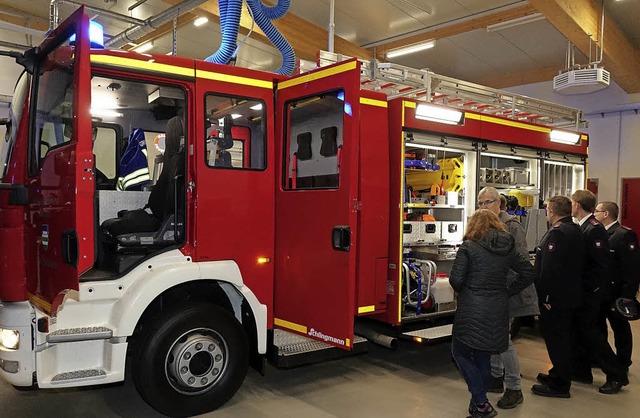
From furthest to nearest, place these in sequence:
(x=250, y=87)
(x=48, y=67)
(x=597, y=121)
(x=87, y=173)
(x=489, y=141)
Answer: (x=597, y=121)
(x=489, y=141)
(x=250, y=87)
(x=48, y=67)
(x=87, y=173)

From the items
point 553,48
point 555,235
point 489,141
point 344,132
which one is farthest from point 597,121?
point 344,132

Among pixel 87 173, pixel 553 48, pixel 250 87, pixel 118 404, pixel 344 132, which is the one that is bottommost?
pixel 118 404

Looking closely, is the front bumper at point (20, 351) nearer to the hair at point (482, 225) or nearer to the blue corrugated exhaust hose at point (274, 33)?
the hair at point (482, 225)

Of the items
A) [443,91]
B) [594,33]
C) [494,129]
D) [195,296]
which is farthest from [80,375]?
[594,33]

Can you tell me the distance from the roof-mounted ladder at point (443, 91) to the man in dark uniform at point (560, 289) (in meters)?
1.84

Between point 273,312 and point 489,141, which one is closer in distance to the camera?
point 273,312

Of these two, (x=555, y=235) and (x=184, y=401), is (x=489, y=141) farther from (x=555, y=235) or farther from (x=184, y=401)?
(x=184, y=401)

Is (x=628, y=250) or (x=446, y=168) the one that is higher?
(x=446, y=168)

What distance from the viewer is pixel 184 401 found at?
391 cm

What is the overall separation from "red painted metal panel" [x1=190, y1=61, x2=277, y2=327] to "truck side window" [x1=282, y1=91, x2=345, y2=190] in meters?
0.16

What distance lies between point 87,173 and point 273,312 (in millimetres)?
1922

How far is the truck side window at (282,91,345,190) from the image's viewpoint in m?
4.33

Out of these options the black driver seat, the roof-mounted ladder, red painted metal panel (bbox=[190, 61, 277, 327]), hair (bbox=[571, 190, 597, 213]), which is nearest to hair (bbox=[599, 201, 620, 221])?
hair (bbox=[571, 190, 597, 213])

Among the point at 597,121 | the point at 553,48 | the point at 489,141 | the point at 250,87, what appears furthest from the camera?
the point at 597,121
